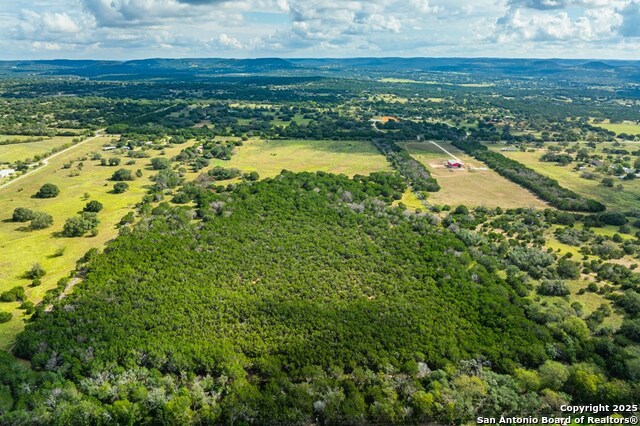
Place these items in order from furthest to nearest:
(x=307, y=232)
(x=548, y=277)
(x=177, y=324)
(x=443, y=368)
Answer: (x=307, y=232) < (x=548, y=277) < (x=177, y=324) < (x=443, y=368)

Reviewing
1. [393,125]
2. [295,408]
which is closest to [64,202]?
[295,408]

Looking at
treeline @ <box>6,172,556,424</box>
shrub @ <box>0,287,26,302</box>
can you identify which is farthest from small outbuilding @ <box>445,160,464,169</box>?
shrub @ <box>0,287,26,302</box>

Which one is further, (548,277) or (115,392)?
(548,277)

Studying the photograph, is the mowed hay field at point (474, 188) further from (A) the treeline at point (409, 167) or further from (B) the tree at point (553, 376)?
(B) the tree at point (553, 376)

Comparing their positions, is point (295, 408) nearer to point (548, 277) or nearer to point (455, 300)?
point (455, 300)

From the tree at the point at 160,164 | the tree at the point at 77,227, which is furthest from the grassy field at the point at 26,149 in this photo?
the tree at the point at 77,227
